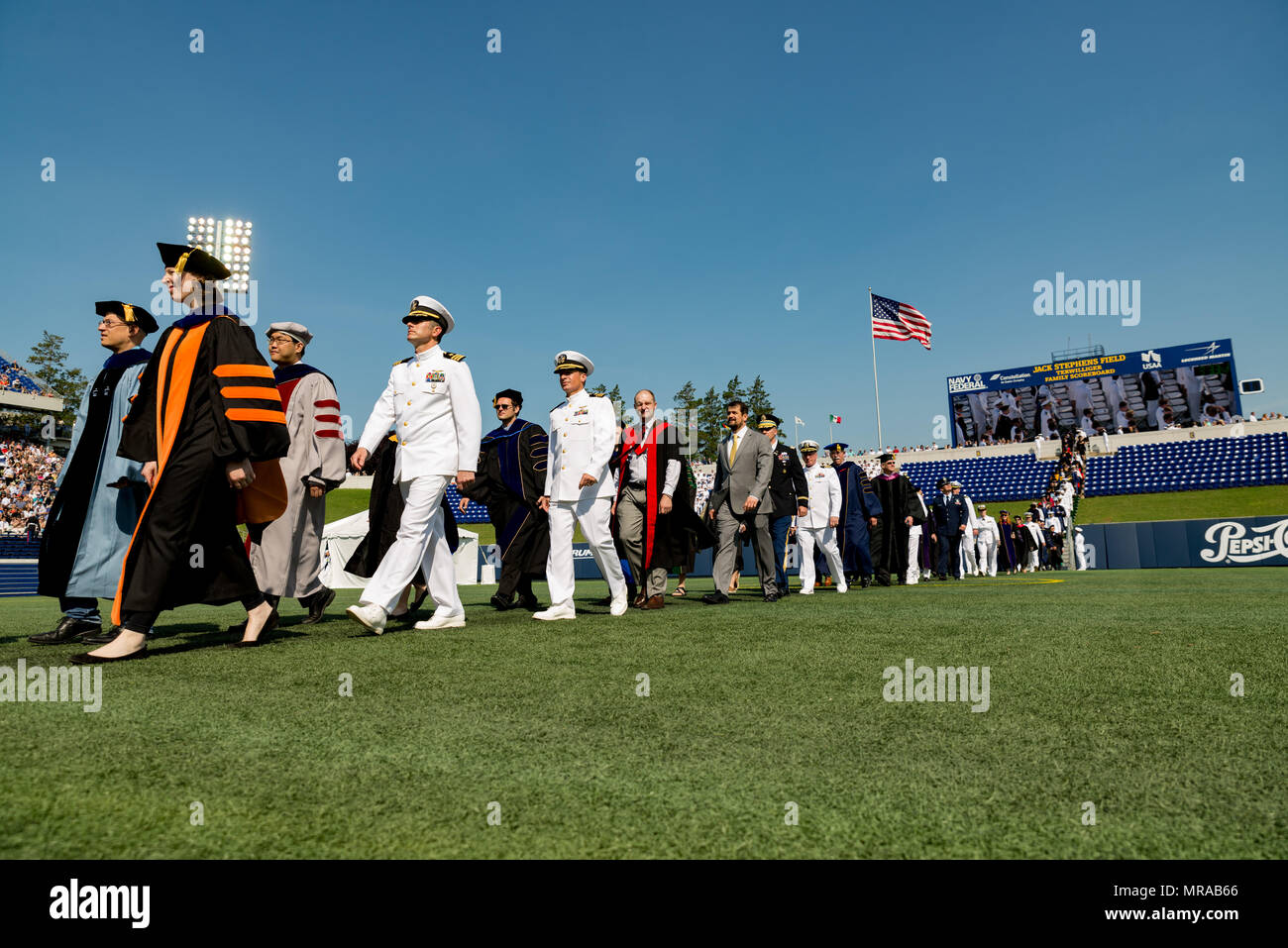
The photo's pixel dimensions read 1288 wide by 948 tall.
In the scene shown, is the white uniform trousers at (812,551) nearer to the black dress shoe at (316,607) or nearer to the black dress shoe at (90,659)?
the black dress shoe at (316,607)

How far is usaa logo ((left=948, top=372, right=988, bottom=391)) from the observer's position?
5562cm

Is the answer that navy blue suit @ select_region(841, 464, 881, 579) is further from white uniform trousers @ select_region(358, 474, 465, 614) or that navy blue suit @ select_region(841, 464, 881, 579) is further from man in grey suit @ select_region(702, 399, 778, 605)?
white uniform trousers @ select_region(358, 474, 465, 614)

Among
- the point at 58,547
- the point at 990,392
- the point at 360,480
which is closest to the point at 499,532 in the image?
the point at 58,547

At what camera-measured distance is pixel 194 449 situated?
13.9 ft

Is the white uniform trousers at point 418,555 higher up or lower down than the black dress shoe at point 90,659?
higher up

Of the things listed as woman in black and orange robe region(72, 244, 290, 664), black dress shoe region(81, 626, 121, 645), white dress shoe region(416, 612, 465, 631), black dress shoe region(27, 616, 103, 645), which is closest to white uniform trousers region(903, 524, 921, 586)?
white dress shoe region(416, 612, 465, 631)

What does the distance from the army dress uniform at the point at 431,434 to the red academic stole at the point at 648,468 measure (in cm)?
236

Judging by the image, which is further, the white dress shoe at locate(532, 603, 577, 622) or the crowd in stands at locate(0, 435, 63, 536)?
the crowd in stands at locate(0, 435, 63, 536)

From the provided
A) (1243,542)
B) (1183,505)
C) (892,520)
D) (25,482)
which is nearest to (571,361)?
(892,520)

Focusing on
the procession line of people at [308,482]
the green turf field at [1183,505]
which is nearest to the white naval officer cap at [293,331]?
the procession line of people at [308,482]

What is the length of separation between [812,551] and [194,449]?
8.81 metres

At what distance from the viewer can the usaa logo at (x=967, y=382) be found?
182 feet

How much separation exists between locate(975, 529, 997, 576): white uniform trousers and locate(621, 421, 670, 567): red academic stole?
17.0 meters

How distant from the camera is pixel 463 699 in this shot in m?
3.01
